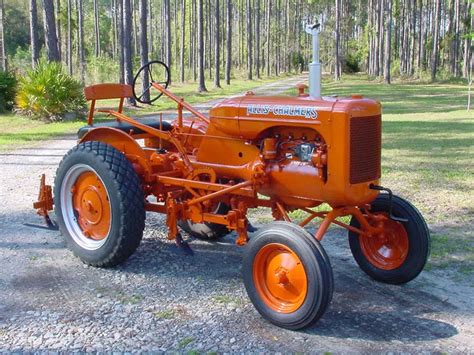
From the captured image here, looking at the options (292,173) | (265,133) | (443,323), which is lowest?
(443,323)

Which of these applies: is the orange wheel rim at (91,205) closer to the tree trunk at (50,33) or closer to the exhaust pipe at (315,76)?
the exhaust pipe at (315,76)

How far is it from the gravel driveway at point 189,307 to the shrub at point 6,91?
13717 mm

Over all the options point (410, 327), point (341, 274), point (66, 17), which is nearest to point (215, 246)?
point (341, 274)

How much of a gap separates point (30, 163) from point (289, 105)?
7.18 meters

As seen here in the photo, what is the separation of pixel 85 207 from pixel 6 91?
1475cm

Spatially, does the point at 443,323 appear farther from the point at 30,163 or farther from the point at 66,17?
the point at 66,17

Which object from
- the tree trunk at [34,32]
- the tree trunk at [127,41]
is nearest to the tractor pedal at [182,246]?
the tree trunk at [34,32]

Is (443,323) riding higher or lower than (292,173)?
lower

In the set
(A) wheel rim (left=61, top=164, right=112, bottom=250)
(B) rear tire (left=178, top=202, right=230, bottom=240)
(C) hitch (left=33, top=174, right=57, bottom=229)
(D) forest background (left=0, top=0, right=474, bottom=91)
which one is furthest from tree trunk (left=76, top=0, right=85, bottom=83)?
(A) wheel rim (left=61, top=164, right=112, bottom=250)

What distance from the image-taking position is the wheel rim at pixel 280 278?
3951 mm

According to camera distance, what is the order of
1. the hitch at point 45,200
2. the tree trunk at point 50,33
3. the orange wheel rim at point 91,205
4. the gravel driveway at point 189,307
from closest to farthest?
the gravel driveway at point 189,307 < the orange wheel rim at point 91,205 < the hitch at point 45,200 < the tree trunk at point 50,33

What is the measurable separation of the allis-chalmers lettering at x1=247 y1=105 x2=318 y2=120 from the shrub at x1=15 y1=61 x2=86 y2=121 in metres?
13.1

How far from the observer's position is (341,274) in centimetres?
499

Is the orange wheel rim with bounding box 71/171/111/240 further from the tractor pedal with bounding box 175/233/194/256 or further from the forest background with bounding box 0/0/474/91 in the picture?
the forest background with bounding box 0/0/474/91
